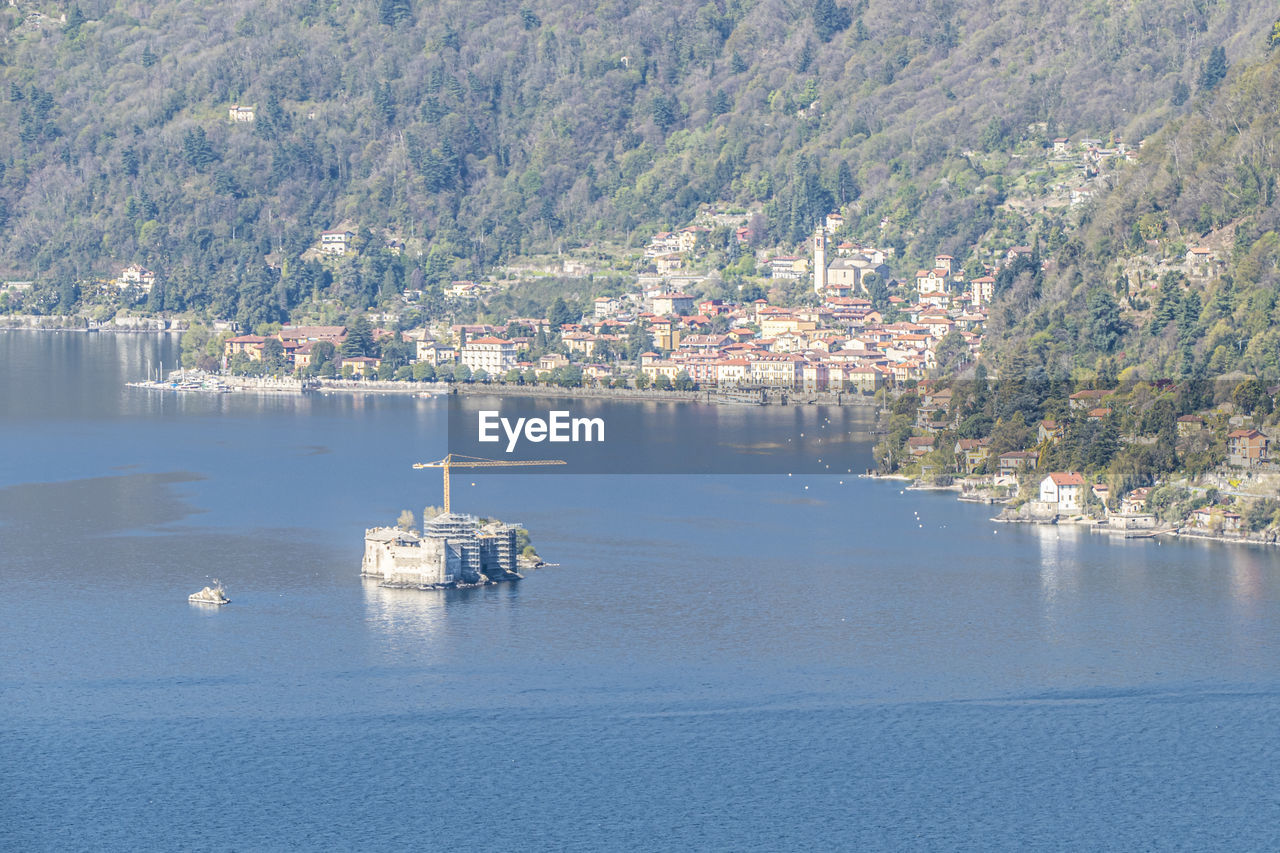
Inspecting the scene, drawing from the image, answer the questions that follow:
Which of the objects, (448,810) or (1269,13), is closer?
(448,810)

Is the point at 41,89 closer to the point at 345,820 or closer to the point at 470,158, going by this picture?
the point at 470,158

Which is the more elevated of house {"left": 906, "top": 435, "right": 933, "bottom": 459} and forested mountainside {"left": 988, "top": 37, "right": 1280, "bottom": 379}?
forested mountainside {"left": 988, "top": 37, "right": 1280, "bottom": 379}

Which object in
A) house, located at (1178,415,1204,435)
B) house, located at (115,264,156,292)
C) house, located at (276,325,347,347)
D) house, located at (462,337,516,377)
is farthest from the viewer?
house, located at (115,264,156,292)

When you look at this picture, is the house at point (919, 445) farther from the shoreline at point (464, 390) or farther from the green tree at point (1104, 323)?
the shoreline at point (464, 390)

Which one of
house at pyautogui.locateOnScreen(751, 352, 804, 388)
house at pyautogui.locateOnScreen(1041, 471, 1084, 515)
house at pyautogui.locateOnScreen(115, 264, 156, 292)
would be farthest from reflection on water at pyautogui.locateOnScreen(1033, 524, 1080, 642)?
house at pyautogui.locateOnScreen(115, 264, 156, 292)

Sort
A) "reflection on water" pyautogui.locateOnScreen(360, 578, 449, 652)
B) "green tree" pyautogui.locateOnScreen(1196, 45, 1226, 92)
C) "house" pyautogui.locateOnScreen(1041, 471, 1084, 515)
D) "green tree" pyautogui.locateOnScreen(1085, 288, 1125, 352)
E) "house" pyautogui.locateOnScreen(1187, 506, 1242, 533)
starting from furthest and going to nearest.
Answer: "green tree" pyautogui.locateOnScreen(1196, 45, 1226, 92) < "green tree" pyautogui.locateOnScreen(1085, 288, 1125, 352) < "house" pyautogui.locateOnScreen(1041, 471, 1084, 515) < "house" pyautogui.locateOnScreen(1187, 506, 1242, 533) < "reflection on water" pyautogui.locateOnScreen(360, 578, 449, 652)

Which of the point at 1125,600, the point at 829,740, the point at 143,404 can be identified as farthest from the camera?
the point at 143,404

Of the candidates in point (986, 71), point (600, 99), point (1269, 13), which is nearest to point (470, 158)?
point (600, 99)

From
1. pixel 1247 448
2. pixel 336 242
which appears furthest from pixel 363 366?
pixel 1247 448

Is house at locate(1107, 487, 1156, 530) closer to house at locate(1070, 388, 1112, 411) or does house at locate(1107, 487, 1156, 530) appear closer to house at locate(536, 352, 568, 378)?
house at locate(1070, 388, 1112, 411)
